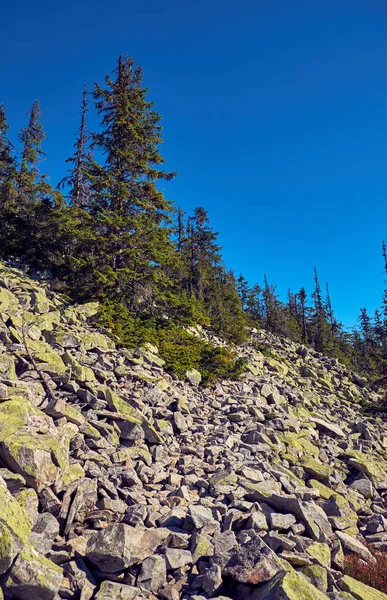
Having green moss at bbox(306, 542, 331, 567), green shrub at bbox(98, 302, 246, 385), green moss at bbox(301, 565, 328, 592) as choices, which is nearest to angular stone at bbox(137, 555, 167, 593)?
green moss at bbox(301, 565, 328, 592)

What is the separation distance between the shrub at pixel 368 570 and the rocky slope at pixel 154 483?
0.69 feet

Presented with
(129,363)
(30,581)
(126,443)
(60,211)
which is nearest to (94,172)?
(60,211)

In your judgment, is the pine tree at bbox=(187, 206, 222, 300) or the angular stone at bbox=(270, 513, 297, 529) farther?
the pine tree at bbox=(187, 206, 222, 300)

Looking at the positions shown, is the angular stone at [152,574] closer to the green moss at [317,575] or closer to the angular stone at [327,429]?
the green moss at [317,575]

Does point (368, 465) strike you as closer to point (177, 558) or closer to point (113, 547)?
point (177, 558)

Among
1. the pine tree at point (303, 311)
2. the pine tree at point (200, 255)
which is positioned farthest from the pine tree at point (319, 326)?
the pine tree at point (200, 255)

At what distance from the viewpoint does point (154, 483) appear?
6.78 meters

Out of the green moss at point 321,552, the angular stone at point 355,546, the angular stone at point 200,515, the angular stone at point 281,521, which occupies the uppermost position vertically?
the angular stone at point 200,515

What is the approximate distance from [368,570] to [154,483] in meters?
→ 4.03

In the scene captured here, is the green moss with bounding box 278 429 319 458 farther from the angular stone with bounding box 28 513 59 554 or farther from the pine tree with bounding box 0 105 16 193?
the pine tree with bounding box 0 105 16 193

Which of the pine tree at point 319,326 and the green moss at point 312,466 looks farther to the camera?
the pine tree at point 319,326

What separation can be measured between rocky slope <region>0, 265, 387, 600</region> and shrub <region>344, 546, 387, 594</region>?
0.21 meters

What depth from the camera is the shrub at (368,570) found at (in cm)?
557

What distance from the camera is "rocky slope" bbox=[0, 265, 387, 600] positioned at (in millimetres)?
4215
